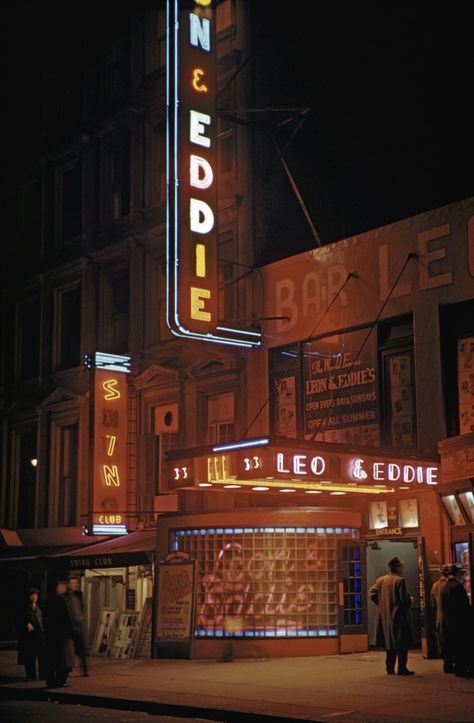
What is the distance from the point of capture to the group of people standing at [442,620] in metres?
15.1

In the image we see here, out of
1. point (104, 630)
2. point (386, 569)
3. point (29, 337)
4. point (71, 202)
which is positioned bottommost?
point (104, 630)

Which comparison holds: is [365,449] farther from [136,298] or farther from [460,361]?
[136,298]

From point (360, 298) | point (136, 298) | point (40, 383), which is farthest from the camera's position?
point (40, 383)

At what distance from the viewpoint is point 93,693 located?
1462cm

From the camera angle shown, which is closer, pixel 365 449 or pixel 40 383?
pixel 365 449

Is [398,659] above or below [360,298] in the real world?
below

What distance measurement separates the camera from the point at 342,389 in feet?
67.9

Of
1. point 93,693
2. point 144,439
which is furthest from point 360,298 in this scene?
point 93,693

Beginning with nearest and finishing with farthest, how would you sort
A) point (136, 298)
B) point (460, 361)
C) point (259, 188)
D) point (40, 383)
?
1. point (460, 361)
2. point (259, 188)
3. point (136, 298)
4. point (40, 383)

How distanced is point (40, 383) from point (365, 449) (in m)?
12.8

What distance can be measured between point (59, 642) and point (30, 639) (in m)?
1.62

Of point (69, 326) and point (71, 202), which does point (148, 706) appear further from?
point (71, 202)

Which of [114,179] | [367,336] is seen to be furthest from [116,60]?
[367,336]

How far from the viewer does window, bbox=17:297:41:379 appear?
1136 inches
